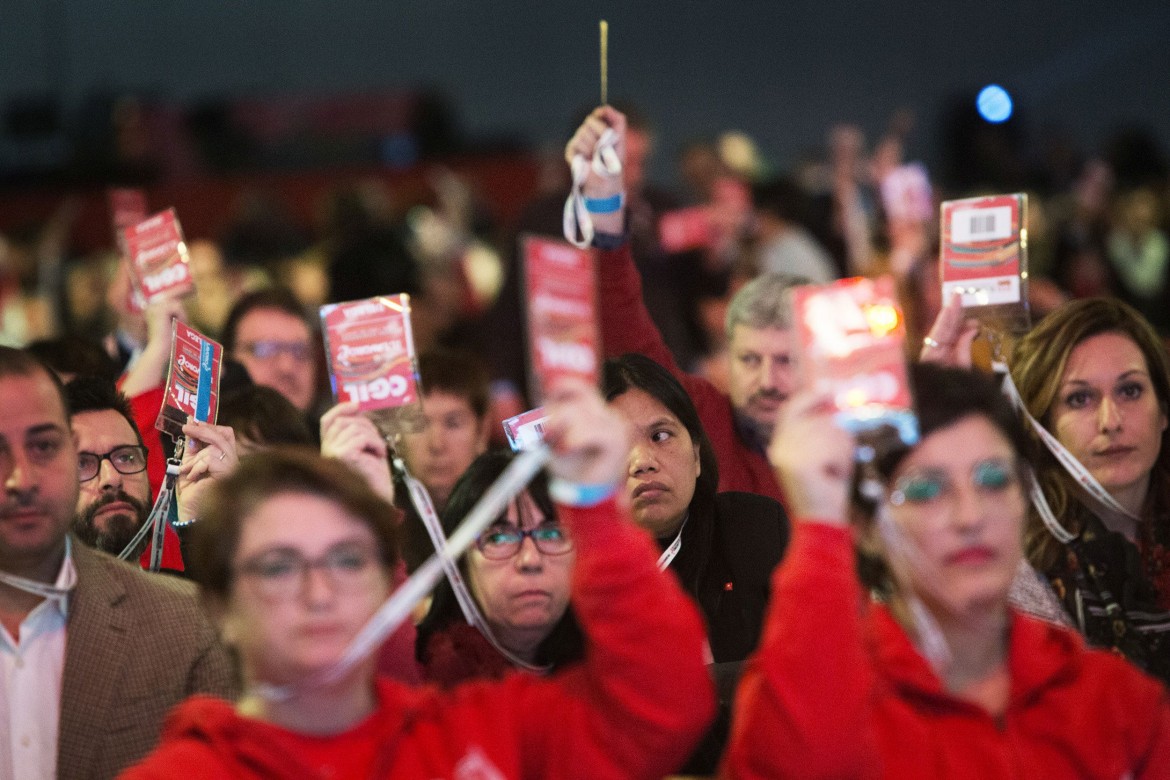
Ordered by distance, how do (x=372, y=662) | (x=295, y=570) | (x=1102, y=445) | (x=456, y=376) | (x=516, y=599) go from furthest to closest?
(x=456, y=376) < (x=1102, y=445) < (x=516, y=599) < (x=372, y=662) < (x=295, y=570)

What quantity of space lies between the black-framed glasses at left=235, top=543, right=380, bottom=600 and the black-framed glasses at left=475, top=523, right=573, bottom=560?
763mm

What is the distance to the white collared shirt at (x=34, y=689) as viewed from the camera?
2377mm

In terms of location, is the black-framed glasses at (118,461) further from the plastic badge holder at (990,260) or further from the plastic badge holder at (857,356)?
the plastic badge holder at (990,260)

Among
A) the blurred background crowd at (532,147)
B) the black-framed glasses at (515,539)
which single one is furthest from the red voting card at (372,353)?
the blurred background crowd at (532,147)

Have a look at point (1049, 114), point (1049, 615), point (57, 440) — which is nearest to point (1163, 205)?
point (1049, 114)

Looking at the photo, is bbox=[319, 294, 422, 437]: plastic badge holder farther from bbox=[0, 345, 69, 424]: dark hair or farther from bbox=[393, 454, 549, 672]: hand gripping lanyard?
bbox=[0, 345, 69, 424]: dark hair

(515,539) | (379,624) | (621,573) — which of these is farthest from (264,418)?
(621,573)

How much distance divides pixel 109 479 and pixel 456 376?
1.38 m

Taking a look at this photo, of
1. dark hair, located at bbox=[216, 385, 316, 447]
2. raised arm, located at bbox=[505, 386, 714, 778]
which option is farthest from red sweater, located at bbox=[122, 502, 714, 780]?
dark hair, located at bbox=[216, 385, 316, 447]

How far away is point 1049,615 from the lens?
2.76m

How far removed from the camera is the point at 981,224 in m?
3.14

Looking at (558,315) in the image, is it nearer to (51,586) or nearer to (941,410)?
(941,410)

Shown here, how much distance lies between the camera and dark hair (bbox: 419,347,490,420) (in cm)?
417

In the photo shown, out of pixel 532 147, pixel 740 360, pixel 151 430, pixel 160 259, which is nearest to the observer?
pixel 151 430
